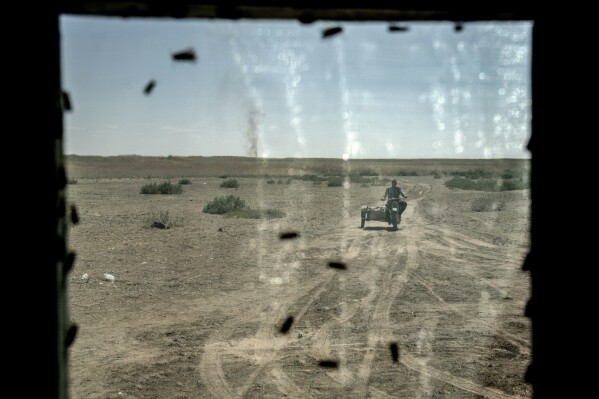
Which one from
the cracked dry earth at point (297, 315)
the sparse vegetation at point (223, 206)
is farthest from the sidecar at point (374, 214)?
the sparse vegetation at point (223, 206)

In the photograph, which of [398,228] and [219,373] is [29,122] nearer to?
[219,373]

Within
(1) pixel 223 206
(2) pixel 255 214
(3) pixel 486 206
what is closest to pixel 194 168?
(1) pixel 223 206

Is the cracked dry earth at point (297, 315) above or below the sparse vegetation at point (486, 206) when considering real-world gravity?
below

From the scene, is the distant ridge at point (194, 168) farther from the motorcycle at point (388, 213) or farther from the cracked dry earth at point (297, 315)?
the cracked dry earth at point (297, 315)

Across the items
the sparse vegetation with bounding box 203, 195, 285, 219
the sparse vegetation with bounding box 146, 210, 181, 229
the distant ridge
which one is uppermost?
the distant ridge

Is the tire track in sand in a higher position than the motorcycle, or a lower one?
lower

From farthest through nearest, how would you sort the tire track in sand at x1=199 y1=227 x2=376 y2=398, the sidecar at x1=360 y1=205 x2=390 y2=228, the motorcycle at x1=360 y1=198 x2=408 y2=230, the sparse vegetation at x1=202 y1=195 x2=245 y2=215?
the sparse vegetation at x1=202 y1=195 x2=245 y2=215 → the sidecar at x1=360 y1=205 x2=390 y2=228 → the motorcycle at x1=360 y1=198 x2=408 y2=230 → the tire track in sand at x1=199 y1=227 x2=376 y2=398

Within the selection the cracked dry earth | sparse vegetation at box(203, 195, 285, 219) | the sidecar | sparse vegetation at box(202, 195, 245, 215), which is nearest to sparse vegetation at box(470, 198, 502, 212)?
the cracked dry earth

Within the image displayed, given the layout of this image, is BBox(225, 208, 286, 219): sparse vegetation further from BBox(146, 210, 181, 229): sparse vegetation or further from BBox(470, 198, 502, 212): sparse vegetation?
BBox(470, 198, 502, 212): sparse vegetation

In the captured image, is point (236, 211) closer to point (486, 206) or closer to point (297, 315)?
point (486, 206)
